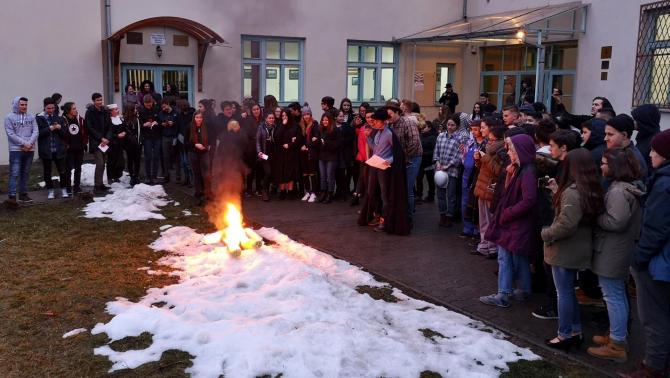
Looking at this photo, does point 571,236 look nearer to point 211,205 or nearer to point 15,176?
point 211,205

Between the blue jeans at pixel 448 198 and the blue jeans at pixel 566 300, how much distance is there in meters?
4.12

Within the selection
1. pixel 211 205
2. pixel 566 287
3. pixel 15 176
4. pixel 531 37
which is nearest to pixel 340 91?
pixel 531 37

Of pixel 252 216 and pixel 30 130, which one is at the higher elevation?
pixel 30 130

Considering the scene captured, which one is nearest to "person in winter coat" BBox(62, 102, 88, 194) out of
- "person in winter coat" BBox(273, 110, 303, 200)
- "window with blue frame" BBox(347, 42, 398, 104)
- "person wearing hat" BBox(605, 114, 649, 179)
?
"person in winter coat" BBox(273, 110, 303, 200)

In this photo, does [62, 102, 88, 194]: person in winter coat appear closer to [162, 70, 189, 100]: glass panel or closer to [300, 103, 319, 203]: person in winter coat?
[300, 103, 319, 203]: person in winter coat

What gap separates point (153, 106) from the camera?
12883mm

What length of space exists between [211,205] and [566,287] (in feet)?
23.7

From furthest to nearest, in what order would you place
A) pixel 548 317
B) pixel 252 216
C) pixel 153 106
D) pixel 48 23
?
1. pixel 48 23
2. pixel 153 106
3. pixel 252 216
4. pixel 548 317

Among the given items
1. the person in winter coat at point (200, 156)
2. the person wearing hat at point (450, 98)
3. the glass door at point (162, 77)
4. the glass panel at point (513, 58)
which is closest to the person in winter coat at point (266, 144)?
the person in winter coat at point (200, 156)

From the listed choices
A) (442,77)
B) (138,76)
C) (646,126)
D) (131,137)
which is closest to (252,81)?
(138,76)

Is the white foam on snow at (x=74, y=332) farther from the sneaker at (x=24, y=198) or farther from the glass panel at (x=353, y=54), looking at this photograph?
the glass panel at (x=353, y=54)

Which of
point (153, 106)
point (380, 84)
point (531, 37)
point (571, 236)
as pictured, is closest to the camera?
point (571, 236)

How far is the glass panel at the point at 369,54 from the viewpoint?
20.3 meters

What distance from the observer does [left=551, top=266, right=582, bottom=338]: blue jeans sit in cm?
514
